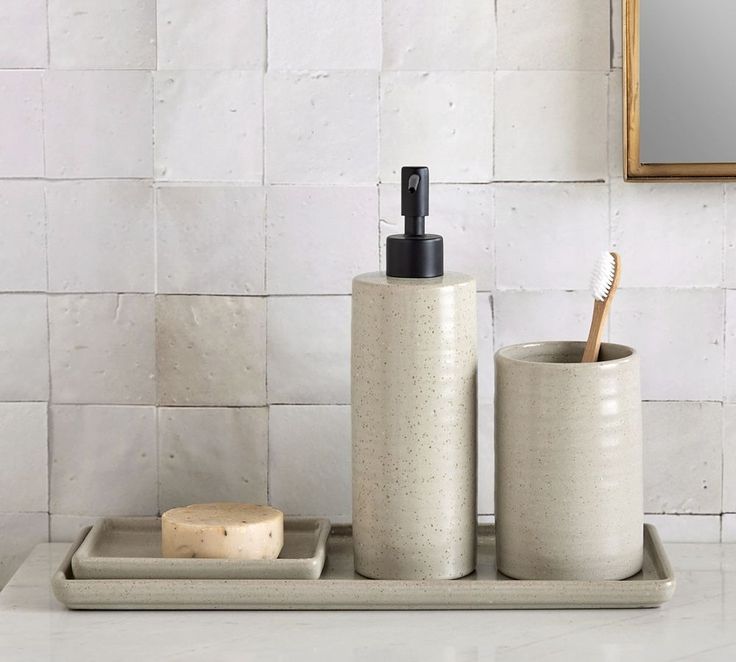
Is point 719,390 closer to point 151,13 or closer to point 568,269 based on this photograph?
point 568,269

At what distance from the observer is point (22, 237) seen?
92cm

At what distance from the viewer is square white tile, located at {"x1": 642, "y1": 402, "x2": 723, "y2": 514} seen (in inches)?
36.5

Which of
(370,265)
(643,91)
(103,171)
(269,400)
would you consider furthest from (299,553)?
(643,91)

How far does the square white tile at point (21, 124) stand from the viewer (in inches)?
35.6

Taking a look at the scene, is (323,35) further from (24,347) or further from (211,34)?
(24,347)

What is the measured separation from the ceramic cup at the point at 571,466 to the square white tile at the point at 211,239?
0.82ft

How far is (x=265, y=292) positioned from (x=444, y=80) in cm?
23

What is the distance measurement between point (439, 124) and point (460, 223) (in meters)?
0.08

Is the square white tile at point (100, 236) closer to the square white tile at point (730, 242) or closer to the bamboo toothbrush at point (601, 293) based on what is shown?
the bamboo toothbrush at point (601, 293)

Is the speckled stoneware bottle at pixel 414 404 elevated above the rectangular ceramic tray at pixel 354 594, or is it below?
above

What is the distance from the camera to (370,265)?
36.0 inches

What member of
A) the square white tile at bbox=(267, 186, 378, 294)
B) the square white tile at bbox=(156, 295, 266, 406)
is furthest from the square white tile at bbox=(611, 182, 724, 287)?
the square white tile at bbox=(156, 295, 266, 406)

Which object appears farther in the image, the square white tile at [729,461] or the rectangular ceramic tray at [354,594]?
the square white tile at [729,461]

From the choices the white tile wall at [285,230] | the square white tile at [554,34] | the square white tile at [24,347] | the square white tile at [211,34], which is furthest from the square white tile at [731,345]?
the square white tile at [24,347]
